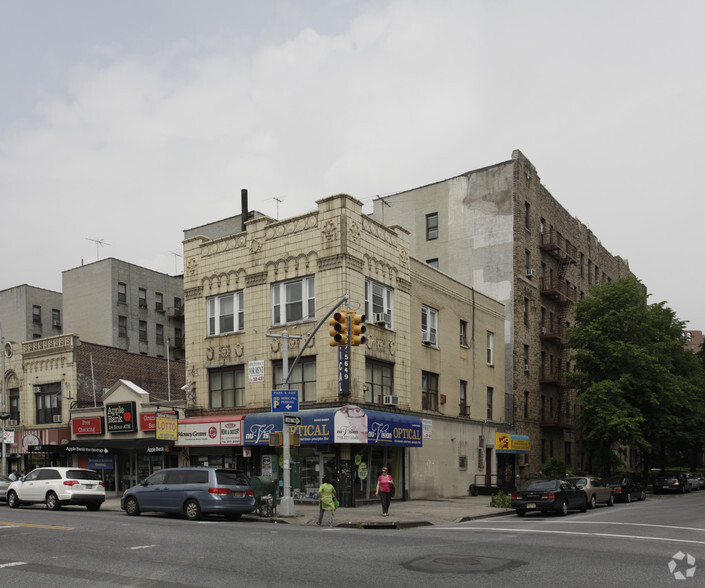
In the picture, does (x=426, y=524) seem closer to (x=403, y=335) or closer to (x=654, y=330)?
(x=403, y=335)

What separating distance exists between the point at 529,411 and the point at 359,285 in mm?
20639

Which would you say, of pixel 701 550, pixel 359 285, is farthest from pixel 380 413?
pixel 701 550

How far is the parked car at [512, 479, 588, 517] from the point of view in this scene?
26016 millimetres

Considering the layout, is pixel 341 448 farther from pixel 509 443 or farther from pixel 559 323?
pixel 559 323

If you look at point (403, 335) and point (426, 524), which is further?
point (403, 335)

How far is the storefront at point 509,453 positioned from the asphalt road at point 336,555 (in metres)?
20.1

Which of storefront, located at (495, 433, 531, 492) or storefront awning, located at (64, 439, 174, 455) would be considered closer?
storefront awning, located at (64, 439, 174, 455)

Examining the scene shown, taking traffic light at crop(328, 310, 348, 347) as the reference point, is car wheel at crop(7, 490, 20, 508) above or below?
below

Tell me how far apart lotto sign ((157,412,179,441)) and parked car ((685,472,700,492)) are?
3293 centimetres

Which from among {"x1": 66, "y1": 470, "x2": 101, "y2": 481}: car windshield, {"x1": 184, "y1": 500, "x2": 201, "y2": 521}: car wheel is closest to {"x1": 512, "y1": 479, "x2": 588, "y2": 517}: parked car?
{"x1": 184, "y1": 500, "x2": 201, "y2": 521}: car wheel

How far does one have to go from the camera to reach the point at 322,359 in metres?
29.9

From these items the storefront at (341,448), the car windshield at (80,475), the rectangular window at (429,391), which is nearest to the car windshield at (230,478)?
the storefront at (341,448)

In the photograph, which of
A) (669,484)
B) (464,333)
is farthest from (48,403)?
(669,484)

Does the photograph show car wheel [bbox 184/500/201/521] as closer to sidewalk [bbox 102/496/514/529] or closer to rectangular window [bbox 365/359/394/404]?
sidewalk [bbox 102/496/514/529]
